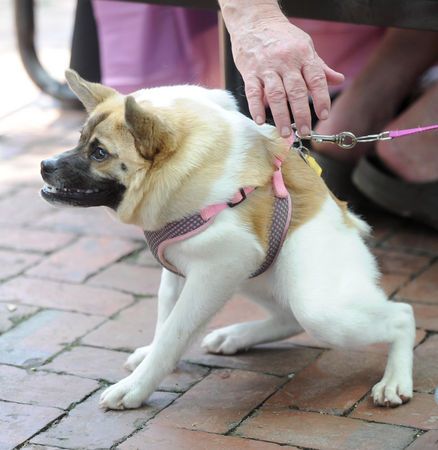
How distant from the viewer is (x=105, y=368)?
2.88 meters

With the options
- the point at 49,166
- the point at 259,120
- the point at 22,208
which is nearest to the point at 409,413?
the point at 259,120

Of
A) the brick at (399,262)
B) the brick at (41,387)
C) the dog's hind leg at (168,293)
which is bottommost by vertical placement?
the brick at (399,262)

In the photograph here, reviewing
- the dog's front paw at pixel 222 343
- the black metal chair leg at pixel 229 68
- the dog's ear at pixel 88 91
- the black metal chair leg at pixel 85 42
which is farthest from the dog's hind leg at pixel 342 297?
the black metal chair leg at pixel 85 42

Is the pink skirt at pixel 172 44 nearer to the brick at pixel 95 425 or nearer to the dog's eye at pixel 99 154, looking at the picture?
the dog's eye at pixel 99 154

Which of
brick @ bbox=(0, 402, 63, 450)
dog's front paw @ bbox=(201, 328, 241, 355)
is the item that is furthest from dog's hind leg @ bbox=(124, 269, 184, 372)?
brick @ bbox=(0, 402, 63, 450)

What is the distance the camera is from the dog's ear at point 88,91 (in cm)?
262

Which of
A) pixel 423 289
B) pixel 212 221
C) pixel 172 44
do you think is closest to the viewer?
pixel 212 221

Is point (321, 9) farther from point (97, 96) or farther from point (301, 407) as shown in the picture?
point (301, 407)

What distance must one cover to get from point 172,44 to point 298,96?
1963 mm

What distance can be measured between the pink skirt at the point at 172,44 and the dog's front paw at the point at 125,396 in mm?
1862

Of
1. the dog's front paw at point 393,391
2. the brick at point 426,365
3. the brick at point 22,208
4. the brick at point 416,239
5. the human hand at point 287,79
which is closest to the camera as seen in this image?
the human hand at point 287,79

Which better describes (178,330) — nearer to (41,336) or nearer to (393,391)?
(393,391)

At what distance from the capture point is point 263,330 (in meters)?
2.96

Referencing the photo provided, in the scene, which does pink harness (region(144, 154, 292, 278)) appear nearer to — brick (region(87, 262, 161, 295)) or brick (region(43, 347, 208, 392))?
brick (region(43, 347, 208, 392))
